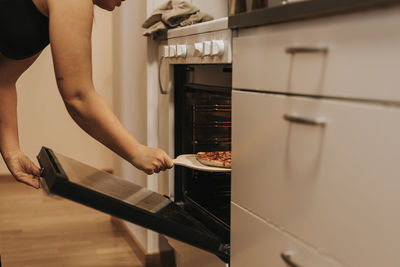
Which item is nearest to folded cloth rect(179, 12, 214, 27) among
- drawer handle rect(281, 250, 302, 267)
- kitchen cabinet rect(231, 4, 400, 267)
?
kitchen cabinet rect(231, 4, 400, 267)

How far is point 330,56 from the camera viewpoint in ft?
2.96

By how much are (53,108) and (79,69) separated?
307cm

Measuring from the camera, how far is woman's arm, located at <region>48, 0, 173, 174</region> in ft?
3.76

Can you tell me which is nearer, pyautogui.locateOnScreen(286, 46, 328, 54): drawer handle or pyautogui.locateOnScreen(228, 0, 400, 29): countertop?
pyautogui.locateOnScreen(228, 0, 400, 29): countertop

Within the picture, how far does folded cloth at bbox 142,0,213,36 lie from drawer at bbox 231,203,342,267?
866mm

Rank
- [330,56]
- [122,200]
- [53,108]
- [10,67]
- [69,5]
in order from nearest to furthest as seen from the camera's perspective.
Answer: [330,56]
[122,200]
[69,5]
[10,67]
[53,108]

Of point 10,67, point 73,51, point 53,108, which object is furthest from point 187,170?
point 53,108

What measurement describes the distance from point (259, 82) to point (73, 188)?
487mm

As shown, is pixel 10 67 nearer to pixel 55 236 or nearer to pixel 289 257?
pixel 289 257

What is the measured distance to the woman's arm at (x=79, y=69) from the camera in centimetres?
114

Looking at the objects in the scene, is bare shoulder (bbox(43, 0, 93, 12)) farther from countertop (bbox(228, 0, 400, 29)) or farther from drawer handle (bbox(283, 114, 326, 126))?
Answer: drawer handle (bbox(283, 114, 326, 126))

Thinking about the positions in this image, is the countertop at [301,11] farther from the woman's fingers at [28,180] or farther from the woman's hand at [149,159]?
the woman's fingers at [28,180]

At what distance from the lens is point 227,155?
1618 millimetres

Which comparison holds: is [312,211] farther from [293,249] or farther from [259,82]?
[259,82]
